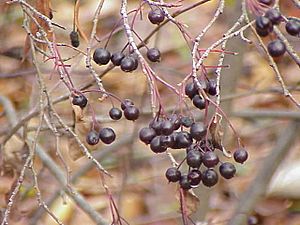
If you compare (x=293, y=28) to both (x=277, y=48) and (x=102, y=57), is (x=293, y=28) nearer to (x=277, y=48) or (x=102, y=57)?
(x=277, y=48)

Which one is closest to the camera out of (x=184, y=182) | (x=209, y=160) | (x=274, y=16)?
(x=274, y=16)

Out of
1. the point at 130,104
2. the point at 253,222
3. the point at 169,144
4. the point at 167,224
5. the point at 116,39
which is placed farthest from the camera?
the point at 116,39

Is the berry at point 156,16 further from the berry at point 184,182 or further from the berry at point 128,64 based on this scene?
the berry at point 184,182

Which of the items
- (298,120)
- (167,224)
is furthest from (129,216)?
(298,120)

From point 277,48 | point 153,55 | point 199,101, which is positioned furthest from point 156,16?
point 277,48

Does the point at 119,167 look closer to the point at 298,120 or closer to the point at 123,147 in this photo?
the point at 123,147

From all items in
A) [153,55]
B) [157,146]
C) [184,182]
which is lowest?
[184,182]

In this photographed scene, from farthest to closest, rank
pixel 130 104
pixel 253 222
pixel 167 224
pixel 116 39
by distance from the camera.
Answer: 1. pixel 116 39
2. pixel 167 224
3. pixel 253 222
4. pixel 130 104
